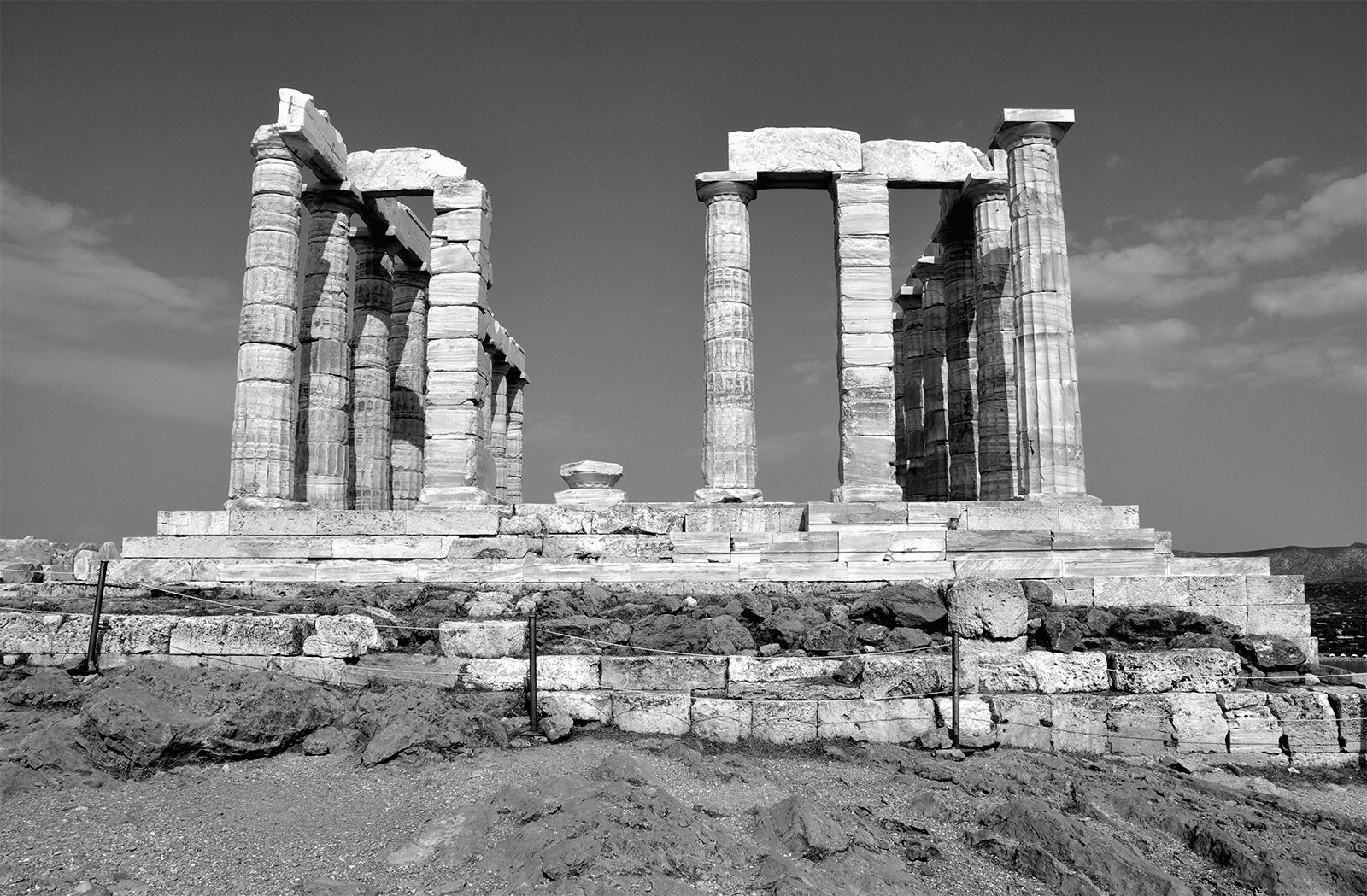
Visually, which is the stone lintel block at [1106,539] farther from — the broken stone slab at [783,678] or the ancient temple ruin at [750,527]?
the broken stone slab at [783,678]

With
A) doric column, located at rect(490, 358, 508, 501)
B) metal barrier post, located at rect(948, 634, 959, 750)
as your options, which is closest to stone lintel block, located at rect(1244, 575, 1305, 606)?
metal barrier post, located at rect(948, 634, 959, 750)

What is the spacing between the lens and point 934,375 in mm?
25562

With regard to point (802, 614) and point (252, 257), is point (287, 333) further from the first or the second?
point (802, 614)

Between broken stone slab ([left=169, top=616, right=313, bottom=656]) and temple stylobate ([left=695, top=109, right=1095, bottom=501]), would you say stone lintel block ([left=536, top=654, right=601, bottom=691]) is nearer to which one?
broken stone slab ([left=169, top=616, right=313, bottom=656])

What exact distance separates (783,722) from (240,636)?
6148mm

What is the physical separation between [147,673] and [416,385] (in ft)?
59.8

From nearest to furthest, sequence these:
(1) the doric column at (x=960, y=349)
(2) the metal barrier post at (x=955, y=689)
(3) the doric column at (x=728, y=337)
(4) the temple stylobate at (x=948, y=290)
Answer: (2) the metal barrier post at (x=955, y=689) → (4) the temple stylobate at (x=948, y=290) → (3) the doric column at (x=728, y=337) → (1) the doric column at (x=960, y=349)

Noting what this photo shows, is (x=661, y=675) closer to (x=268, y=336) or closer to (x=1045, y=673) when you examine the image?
(x=1045, y=673)

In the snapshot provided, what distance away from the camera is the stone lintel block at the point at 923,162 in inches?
748

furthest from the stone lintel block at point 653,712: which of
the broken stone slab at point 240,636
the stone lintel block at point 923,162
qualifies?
the stone lintel block at point 923,162

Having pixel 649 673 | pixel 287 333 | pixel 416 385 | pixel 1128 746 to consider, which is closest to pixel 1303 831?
pixel 1128 746

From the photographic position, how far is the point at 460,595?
13086 millimetres

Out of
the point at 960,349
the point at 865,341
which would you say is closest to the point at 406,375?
the point at 865,341

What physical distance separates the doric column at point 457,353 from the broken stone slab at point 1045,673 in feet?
38.5
